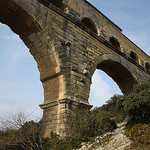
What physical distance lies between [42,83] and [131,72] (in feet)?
19.7

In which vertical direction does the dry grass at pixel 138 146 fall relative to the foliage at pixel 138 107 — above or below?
below

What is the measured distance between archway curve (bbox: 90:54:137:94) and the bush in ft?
15.2

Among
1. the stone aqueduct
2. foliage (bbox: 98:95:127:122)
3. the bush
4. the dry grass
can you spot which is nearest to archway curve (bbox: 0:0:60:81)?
the stone aqueduct

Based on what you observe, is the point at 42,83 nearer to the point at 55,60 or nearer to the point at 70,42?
the point at 55,60

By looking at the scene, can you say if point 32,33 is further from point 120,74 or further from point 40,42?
point 120,74

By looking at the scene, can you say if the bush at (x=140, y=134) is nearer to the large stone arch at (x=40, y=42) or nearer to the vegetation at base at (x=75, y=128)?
the vegetation at base at (x=75, y=128)

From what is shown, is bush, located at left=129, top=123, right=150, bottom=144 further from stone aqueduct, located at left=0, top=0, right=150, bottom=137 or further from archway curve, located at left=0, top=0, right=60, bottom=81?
archway curve, located at left=0, top=0, right=60, bottom=81

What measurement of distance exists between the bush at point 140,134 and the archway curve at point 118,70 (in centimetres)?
462

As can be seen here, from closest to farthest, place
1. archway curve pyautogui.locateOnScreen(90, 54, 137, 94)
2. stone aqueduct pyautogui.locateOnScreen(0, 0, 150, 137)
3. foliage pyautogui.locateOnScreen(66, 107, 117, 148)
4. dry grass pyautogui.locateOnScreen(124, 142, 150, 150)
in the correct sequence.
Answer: dry grass pyautogui.locateOnScreen(124, 142, 150, 150) → foliage pyautogui.locateOnScreen(66, 107, 117, 148) → stone aqueduct pyautogui.locateOnScreen(0, 0, 150, 137) → archway curve pyautogui.locateOnScreen(90, 54, 137, 94)

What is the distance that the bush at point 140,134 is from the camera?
4.18 meters

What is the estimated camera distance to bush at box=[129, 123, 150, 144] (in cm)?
418

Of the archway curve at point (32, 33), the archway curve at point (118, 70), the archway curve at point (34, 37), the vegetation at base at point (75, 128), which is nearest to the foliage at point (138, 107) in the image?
the vegetation at base at point (75, 128)

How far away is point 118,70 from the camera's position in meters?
10.6

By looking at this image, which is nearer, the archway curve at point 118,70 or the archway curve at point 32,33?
the archway curve at point 32,33
